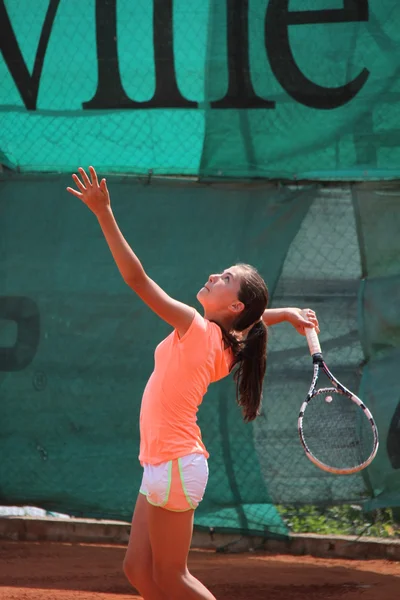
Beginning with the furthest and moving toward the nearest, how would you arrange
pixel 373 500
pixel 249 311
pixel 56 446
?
pixel 56 446
pixel 373 500
pixel 249 311

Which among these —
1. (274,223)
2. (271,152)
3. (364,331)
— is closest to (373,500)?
(364,331)

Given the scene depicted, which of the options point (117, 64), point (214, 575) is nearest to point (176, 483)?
point (214, 575)

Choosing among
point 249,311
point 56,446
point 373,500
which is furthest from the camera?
point 56,446

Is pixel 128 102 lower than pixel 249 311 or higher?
higher

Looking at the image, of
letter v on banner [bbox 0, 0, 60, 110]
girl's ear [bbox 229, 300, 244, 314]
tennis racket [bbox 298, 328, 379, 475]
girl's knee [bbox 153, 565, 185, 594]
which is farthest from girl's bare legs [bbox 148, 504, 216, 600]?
letter v on banner [bbox 0, 0, 60, 110]

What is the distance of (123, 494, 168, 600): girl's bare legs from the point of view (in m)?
3.47

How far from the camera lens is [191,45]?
6066 mm

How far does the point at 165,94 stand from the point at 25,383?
206cm

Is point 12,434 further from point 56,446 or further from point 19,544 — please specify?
point 19,544

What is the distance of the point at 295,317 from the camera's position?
152 inches

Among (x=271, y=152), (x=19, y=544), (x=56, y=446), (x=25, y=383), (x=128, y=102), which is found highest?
(x=128, y=102)

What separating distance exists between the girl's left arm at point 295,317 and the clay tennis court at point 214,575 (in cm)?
180

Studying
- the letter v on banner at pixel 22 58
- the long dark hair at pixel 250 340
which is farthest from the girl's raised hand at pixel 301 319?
the letter v on banner at pixel 22 58

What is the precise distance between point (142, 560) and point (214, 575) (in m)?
2.04
